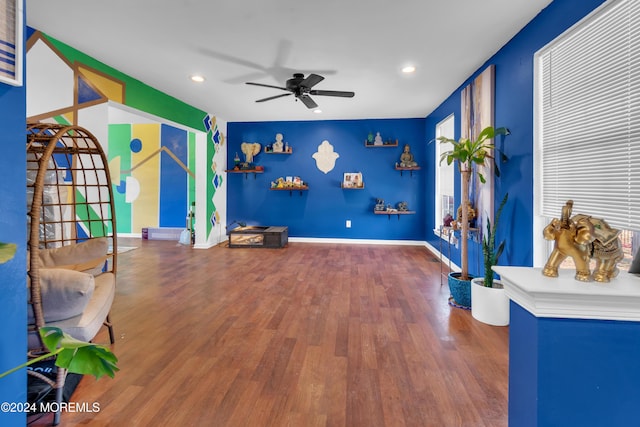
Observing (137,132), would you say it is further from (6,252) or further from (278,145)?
(6,252)

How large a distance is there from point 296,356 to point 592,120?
7.46 feet

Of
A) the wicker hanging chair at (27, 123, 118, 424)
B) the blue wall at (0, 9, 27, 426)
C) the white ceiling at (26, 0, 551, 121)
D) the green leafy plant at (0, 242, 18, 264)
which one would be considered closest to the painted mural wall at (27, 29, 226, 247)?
the white ceiling at (26, 0, 551, 121)

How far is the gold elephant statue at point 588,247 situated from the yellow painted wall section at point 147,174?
6.84m

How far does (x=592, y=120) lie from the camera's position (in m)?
1.85

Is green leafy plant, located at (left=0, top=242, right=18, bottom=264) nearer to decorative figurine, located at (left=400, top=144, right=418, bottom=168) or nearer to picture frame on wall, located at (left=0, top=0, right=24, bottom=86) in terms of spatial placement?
picture frame on wall, located at (left=0, top=0, right=24, bottom=86)

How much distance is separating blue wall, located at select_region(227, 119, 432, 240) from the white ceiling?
1811mm

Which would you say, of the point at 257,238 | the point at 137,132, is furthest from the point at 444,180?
the point at 137,132

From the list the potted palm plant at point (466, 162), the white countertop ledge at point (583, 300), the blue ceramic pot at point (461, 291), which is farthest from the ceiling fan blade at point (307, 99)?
the white countertop ledge at point (583, 300)

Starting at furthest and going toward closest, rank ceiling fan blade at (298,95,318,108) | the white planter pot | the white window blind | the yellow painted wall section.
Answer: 1. the yellow painted wall section
2. ceiling fan blade at (298,95,318,108)
3. the white planter pot
4. the white window blind

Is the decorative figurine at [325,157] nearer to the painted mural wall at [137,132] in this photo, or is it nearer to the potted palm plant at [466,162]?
the painted mural wall at [137,132]

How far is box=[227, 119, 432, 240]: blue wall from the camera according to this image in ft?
19.5

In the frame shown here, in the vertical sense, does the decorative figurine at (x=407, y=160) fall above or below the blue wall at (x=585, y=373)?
above

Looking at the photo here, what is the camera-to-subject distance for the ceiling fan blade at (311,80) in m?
3.16

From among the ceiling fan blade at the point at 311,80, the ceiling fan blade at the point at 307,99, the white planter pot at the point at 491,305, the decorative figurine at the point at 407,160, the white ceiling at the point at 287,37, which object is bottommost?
the white planter pot at the point at 491,305
